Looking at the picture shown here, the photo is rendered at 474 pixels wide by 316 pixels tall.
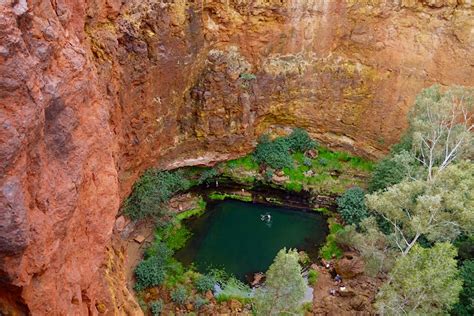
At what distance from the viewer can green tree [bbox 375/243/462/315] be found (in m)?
14.1

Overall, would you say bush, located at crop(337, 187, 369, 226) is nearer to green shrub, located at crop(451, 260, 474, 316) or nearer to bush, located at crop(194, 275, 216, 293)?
green shrub, located at crop(451, 260, 474, 316)

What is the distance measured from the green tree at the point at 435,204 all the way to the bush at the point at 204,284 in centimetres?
735

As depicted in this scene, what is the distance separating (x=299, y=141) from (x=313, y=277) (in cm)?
784

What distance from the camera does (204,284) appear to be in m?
19.6

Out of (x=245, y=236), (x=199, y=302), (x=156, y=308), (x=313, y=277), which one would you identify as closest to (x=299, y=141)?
(x=245, y=236)

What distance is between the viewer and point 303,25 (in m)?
23.1

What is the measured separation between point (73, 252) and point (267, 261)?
13.8m

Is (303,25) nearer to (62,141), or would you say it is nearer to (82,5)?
(82,5)

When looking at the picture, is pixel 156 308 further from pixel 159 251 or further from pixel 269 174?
pixel 269 174

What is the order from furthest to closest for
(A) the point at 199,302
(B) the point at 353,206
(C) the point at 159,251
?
(B) the point at 353,206 → (C) the point at 159,251 → (A) the point at 199,302

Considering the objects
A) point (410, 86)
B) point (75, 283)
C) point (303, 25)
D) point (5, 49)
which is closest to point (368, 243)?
point (410, 86)

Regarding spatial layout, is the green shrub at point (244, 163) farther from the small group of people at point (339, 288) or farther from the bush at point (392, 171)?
the small group of people at point (339, 288)

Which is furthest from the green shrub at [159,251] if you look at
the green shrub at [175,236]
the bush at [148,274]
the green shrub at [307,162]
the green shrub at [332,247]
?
the green shrub at [307,162]

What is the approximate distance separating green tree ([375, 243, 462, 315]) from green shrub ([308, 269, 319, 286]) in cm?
521
